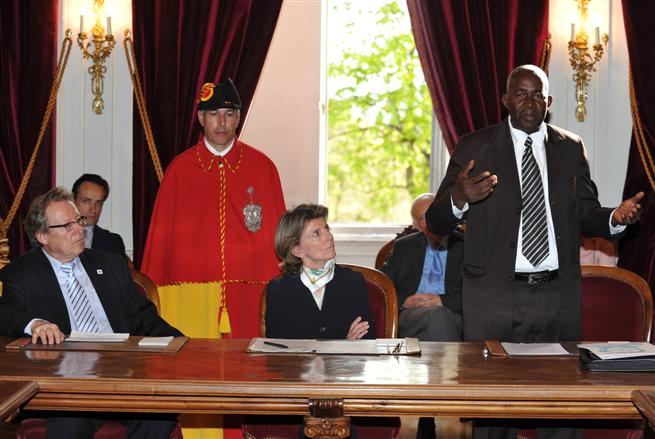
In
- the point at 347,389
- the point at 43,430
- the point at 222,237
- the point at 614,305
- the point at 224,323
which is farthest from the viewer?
the point at 222,237

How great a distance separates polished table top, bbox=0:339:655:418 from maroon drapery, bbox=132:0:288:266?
3.37 meters

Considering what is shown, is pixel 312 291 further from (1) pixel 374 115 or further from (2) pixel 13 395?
(1) pixel 374 115

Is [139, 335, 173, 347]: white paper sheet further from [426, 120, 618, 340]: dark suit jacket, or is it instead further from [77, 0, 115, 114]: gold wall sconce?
[77, 0, 115, 114]: gold wall sconce

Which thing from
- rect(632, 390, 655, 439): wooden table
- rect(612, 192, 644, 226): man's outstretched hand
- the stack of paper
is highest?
rect(612, 192, 644, 226): man's outstretched hand

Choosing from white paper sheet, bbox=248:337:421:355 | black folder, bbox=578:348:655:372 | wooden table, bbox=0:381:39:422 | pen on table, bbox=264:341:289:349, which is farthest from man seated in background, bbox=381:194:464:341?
wooden table, bbox=0:381:39:422

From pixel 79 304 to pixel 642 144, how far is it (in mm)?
3861

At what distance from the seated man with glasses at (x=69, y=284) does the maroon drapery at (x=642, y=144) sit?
11.5 ft

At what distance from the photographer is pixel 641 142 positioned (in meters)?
6.27

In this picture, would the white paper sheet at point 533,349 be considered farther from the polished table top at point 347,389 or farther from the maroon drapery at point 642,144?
the maroon drapery at point 642,144

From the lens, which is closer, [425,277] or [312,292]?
[312,292]

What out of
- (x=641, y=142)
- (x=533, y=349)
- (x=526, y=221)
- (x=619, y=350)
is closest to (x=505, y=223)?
(x=526, y=221)

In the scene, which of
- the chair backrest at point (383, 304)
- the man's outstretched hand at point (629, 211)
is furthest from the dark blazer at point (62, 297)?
the man's outstretched hand at point (629, 211)

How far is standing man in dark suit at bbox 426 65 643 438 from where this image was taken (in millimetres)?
3799

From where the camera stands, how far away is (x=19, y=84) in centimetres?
642
